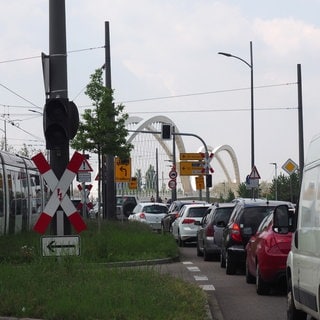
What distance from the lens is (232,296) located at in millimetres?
14172

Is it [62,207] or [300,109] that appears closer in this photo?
[62,207]

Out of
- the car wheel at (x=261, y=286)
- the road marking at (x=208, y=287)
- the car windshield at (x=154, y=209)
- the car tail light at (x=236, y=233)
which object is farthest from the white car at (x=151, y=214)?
the car wheel at (x=261, y=286)

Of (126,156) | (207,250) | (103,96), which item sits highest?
(103,96)

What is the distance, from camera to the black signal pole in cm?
1377

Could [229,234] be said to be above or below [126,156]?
below

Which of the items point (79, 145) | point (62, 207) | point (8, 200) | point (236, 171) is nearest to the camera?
point (62, 207)

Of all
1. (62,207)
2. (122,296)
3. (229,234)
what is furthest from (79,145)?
(122,296)

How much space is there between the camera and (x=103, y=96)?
117 feet

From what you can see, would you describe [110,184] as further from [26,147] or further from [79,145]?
[26,147]

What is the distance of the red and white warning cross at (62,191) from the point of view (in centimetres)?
1305

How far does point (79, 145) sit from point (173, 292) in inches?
946

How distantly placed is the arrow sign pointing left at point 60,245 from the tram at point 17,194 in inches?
462

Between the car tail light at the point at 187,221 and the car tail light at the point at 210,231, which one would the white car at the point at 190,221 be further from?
the car tail light at the point at 210,231

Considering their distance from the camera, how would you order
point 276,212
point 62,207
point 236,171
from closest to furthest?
point 276,212, point 62,207, point 236,171
